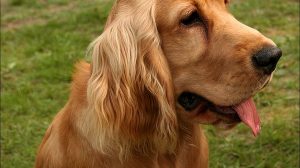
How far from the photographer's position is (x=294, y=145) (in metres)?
5.03

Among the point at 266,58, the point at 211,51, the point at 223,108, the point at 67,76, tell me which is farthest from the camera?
the point at 67,76

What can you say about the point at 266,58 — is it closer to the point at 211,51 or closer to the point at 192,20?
the point at 211,51

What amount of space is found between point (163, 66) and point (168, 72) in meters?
0.05

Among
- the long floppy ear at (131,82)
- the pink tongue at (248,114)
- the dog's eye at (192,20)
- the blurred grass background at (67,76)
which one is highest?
the dog's eye at (192,20)

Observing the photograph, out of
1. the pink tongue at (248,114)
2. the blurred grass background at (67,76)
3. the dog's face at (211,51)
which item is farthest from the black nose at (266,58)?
the blurred grass background at (67,76)

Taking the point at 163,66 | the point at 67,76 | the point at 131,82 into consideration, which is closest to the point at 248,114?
the point at 163,66

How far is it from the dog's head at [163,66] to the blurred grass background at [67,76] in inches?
71.4

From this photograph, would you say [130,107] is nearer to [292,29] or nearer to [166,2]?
[166,2]

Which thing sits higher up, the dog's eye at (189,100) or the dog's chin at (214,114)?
the dog's eye at (189,100)

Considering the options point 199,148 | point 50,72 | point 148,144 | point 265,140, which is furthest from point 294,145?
point 50,72

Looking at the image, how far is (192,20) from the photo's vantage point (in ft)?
10.4

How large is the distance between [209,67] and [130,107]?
48 cm

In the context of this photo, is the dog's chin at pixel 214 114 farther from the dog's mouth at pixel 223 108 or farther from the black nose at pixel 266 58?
the black nose at pixel 266 58

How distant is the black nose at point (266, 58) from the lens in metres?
3.01
